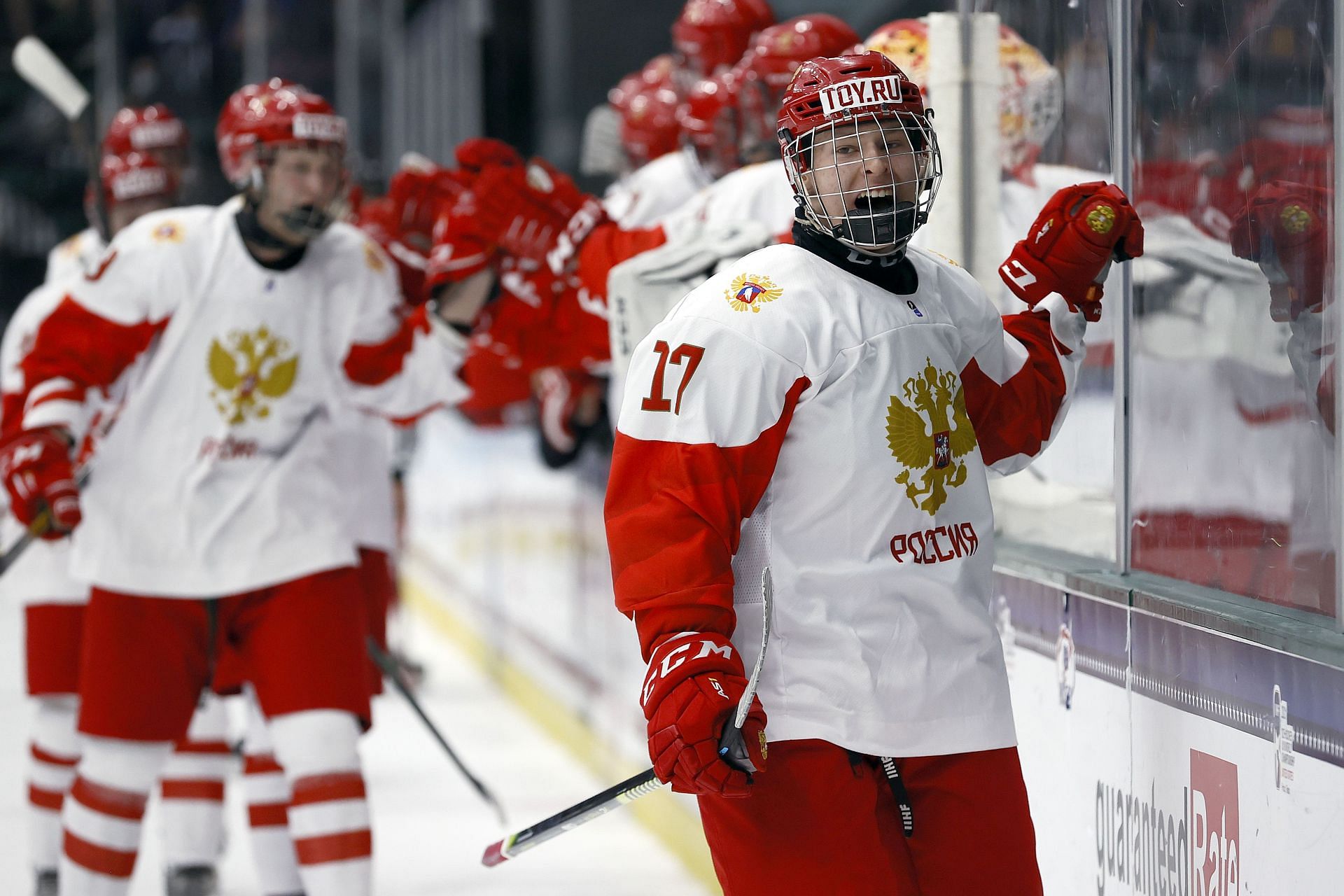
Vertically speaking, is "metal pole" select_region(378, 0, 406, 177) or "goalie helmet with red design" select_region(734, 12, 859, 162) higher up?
"metal pole" select_region(378, 0, 406, 177)

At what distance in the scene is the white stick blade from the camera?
3.60 meters

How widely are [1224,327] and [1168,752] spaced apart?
494mm

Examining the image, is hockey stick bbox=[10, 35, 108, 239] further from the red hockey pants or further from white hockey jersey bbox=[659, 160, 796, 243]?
the red hockey pants

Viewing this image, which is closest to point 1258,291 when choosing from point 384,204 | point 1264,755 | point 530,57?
point 1264,755

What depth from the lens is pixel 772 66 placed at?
294 cm

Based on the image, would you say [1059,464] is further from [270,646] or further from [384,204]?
[384,204]

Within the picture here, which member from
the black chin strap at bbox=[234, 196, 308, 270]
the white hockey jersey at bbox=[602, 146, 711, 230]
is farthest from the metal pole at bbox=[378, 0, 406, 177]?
the black chin strap at bbox=[234, 196, 308, 270]

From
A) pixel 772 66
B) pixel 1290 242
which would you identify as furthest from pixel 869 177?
pixel 772 66

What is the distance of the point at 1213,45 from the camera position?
1974 mm

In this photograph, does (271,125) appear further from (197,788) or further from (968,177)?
(197,788)

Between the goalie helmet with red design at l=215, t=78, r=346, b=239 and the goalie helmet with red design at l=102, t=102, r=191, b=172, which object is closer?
the goalie helmet with red design at l=215, t=78, r=346, b=239

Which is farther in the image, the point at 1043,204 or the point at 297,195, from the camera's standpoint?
the point at 297,195

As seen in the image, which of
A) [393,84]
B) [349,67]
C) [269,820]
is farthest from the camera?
[349,67]

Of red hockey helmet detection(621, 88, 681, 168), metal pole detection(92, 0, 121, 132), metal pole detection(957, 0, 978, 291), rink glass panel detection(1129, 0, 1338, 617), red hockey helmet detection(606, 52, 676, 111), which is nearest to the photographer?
rink glass panel detection(1129, 0, 1338, 617)
